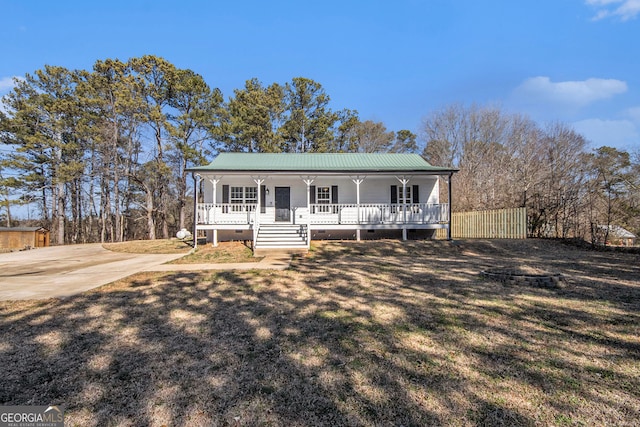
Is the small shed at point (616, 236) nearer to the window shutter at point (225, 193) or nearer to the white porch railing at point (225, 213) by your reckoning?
the white porch railing at point (225, 213)

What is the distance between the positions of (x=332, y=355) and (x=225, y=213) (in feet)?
43.9

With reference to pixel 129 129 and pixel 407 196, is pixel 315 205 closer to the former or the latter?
pixel 407 196

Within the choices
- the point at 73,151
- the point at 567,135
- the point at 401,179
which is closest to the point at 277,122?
the point at 401,179

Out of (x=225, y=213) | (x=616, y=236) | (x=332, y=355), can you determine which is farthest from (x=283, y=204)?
(x=616, y=236)

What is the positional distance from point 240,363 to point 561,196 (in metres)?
17.7

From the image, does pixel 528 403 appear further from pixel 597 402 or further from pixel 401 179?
pixel 401 179

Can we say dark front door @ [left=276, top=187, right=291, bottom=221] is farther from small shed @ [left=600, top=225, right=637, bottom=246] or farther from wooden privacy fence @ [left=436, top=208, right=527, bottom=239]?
small shed @ [left=600, top=225, right=637, bottom=246]

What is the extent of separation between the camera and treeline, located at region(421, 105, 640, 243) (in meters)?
14.6

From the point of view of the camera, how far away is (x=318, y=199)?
54.0 ft

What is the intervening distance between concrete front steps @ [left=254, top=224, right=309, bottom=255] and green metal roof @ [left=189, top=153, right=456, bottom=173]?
294 centimetres

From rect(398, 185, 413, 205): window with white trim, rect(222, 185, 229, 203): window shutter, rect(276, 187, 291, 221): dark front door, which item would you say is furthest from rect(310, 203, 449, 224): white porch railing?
rect(222, 185, 229, 203): window shutter

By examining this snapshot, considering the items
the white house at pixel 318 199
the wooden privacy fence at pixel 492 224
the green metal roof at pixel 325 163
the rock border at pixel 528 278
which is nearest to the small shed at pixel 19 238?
the white house at pixel 318 199

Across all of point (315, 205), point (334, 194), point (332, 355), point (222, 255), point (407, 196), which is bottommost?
point (222, 255)

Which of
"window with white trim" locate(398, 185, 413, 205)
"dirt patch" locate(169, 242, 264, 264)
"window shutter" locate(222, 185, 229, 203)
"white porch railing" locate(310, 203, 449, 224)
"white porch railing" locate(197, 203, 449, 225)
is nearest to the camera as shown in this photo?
"dirt patch" locate(169, 242, 264, 264)
